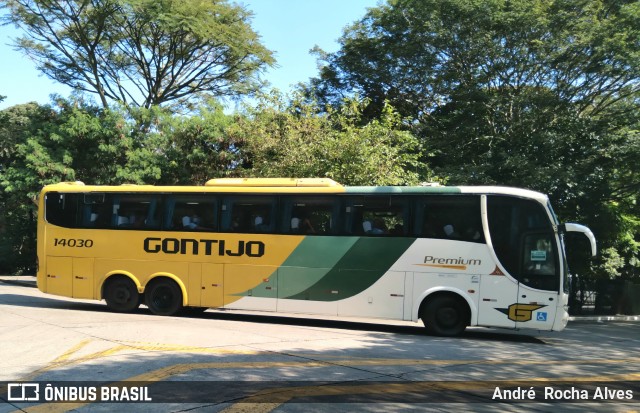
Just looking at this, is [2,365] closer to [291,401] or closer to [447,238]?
[291,401]

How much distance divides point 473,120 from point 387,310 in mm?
13252

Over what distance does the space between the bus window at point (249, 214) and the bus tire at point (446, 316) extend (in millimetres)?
4184

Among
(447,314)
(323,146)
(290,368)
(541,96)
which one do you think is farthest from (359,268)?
(541,96)

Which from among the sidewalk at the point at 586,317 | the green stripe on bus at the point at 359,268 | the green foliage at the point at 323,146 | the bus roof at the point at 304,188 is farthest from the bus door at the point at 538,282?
the sidewalk at the point at 586,317

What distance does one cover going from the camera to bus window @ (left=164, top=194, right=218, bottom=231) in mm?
13406

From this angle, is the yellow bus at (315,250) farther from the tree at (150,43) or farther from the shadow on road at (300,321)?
the tree at (150,43)

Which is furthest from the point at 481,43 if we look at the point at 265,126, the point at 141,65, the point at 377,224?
the point at 141,65

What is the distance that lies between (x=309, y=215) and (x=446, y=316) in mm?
3902

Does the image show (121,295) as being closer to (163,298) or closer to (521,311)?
(163,298)

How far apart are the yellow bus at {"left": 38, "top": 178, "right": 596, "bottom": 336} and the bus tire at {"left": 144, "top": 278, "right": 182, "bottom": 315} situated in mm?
29

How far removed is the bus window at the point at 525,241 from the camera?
1138 cm

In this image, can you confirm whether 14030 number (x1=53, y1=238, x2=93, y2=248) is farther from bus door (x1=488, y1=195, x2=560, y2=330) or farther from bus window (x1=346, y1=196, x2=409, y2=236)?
bus door (x1=488, y1=195, x2=560, y2=330)

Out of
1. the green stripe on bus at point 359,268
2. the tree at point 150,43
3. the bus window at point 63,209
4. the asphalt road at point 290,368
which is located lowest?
the asphalt road at point 290,368

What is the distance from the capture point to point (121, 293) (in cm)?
1391
